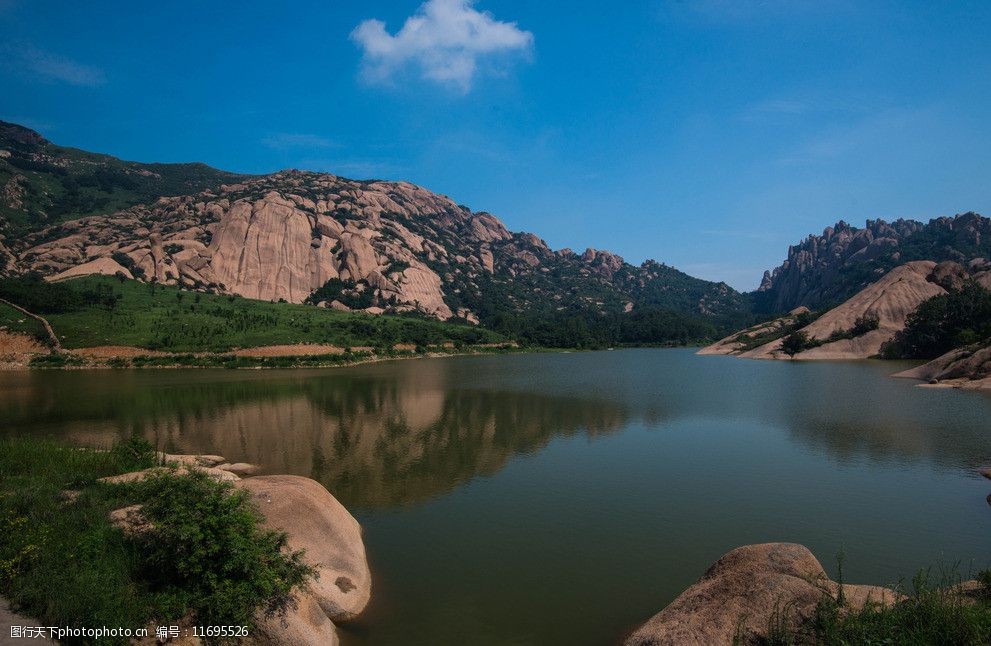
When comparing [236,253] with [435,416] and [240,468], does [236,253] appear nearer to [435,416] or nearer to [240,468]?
[435,416]

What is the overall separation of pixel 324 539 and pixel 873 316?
123 metres

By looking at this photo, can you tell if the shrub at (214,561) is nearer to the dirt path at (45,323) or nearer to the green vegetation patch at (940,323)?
the dirt path at (45,323)

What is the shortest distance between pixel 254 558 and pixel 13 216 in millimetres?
253815

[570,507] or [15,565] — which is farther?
[570,507]

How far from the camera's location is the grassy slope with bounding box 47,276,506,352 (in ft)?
304

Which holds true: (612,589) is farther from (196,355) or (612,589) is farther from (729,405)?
(196,355)

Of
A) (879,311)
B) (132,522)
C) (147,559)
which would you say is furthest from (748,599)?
(879,311)

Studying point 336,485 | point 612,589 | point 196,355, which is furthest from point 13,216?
point 612,589

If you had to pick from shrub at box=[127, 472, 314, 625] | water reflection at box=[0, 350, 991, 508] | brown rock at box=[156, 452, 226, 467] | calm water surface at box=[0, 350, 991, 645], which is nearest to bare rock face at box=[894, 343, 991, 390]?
water reflection at box=[0, 350, 991, 508]

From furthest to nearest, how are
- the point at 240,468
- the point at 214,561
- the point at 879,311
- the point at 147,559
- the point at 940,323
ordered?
the point at 879,311 → the point at 940,323 → the point at 240,468 → the point at 147,559 → the point at 214,561

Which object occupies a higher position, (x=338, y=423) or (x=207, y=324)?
(x=207, y=324)

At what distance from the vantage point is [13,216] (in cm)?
18850

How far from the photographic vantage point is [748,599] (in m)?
10.3

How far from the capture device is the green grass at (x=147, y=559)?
932cm
